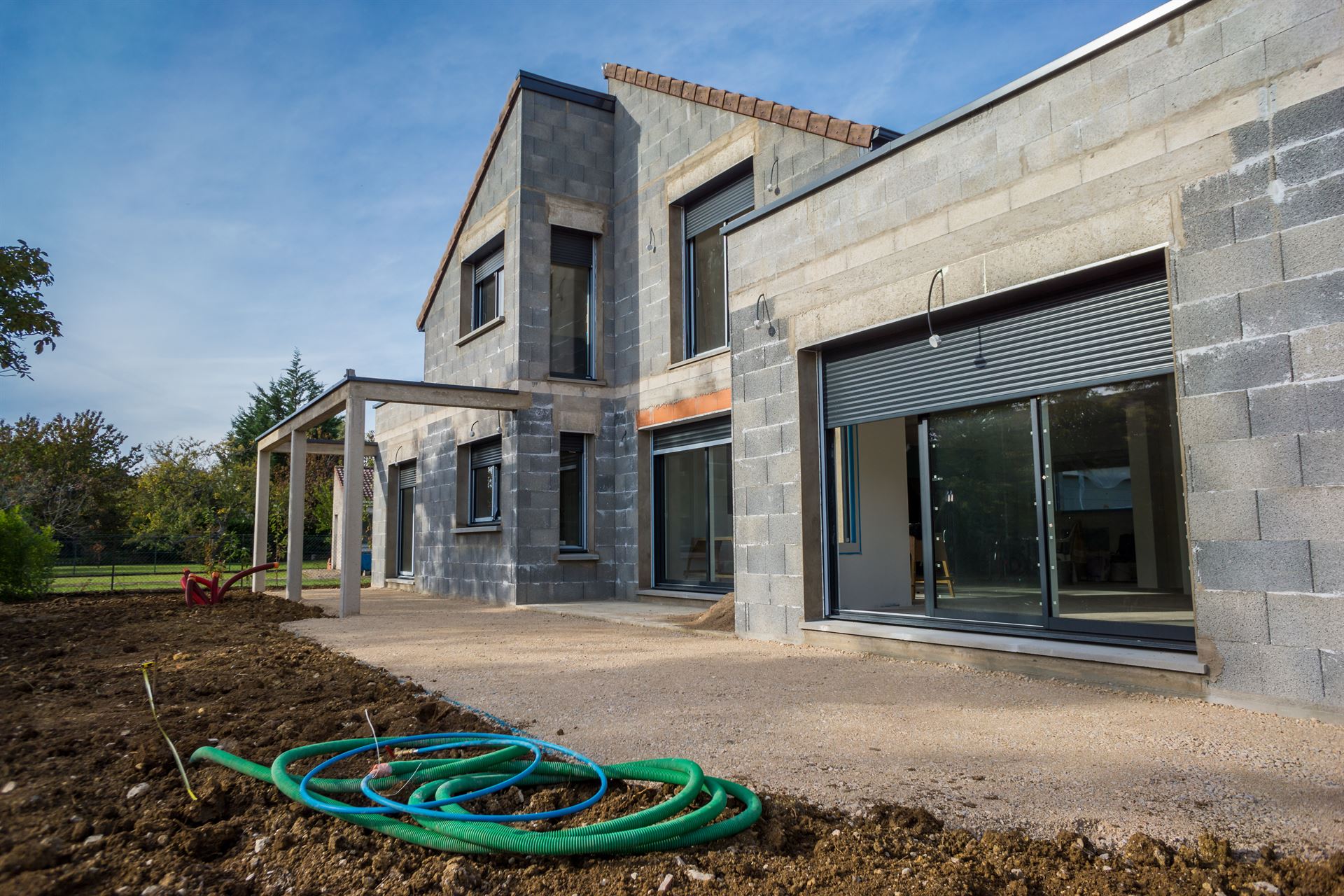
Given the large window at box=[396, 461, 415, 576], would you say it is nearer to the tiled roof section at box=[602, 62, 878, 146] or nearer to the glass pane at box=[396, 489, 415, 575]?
the glass pane at box=[396, 489, 415, 575]

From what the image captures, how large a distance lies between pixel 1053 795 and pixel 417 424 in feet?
47.0

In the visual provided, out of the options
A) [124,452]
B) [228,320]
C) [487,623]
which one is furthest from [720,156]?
[124,452]

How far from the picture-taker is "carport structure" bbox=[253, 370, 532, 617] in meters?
10.3

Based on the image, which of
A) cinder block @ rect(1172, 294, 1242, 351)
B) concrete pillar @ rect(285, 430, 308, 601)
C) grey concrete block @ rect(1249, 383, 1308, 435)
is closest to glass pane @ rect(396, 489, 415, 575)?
concrete pillar @ rect(285, 430, 308, 601)

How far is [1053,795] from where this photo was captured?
2.94 metres

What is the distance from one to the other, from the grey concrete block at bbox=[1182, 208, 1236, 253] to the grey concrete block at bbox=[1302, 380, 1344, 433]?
0.89 meters

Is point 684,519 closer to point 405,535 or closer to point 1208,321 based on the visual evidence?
point 1208,321

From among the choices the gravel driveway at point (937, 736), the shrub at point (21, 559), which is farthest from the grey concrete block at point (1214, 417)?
the shrub at point (21, 559)

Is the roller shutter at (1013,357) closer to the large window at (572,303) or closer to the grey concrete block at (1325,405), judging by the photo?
the grey concrete block at (1325,405)

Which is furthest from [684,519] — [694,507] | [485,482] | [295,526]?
[295,526]

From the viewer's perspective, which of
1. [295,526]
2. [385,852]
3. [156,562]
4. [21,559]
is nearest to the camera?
[385,852]

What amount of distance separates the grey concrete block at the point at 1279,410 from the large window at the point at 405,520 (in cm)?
1498

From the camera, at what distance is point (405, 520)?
56.9ft

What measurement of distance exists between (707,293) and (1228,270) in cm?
758
